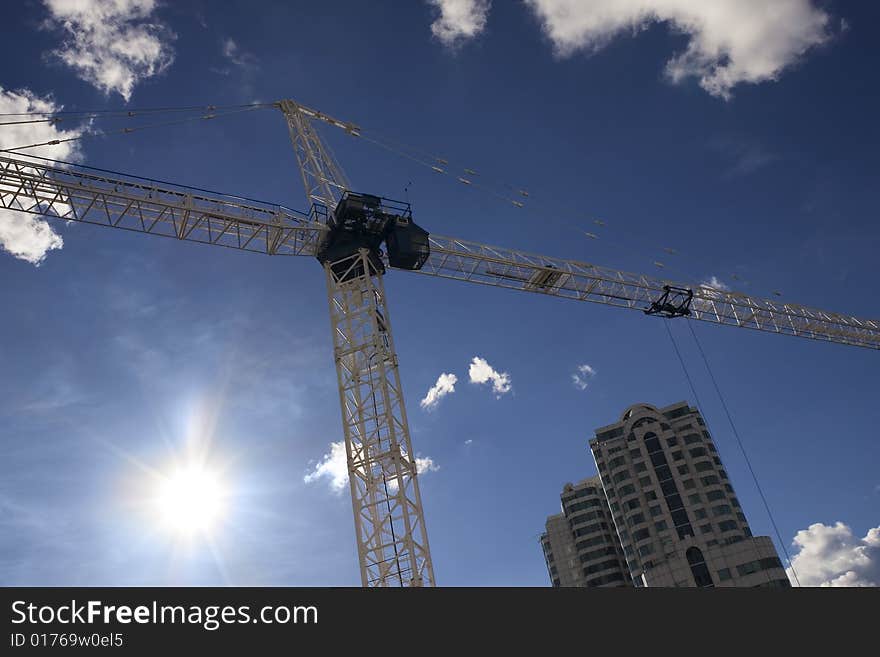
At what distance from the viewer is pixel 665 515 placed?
306 ft

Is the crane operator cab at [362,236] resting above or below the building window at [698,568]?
above

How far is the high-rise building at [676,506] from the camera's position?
85750 millimetres

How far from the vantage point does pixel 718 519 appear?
90812 mm

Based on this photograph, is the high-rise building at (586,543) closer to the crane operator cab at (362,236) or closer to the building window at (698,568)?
the building window at (698,568)

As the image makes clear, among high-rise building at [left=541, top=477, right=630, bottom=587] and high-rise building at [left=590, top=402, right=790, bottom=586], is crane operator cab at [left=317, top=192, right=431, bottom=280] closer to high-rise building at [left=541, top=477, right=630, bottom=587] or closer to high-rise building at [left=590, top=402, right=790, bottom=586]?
high-rise building at [left=590, top=402, right=790, bottom=586]

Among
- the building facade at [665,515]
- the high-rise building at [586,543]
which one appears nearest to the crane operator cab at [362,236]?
the building facade at [665,515]

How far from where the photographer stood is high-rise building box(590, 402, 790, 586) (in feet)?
281

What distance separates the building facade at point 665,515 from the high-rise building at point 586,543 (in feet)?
0.46

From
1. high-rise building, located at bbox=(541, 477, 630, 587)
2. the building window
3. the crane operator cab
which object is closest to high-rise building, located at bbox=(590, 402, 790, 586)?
the building window

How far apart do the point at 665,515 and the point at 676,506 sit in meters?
1.72

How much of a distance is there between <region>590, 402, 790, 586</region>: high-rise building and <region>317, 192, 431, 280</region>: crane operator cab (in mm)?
59894
